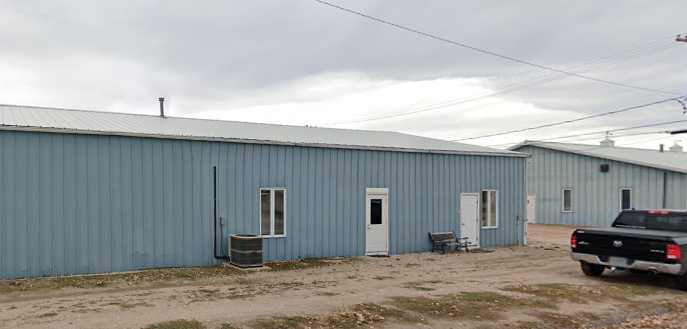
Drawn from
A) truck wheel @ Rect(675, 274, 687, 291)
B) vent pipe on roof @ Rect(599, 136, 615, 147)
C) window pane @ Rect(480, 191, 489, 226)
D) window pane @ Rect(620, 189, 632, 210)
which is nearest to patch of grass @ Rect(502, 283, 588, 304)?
truck wheel @ Rect(675, 274, 687, 291)

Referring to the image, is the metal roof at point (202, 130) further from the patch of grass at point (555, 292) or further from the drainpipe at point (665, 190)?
the drainpipe at point (665, 190)

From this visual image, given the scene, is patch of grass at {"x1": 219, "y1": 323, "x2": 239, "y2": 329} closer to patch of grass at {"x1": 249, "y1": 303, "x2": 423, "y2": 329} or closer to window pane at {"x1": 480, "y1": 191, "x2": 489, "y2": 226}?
patch of grass at {"x1": 249, "y1": 303, "x2": 423, "y2": 329}

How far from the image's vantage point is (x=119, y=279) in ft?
40.5

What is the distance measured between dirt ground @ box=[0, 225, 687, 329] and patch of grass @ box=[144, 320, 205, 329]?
14 mm

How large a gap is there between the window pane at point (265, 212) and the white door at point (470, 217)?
7.23 meters

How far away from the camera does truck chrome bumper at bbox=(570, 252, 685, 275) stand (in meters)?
12.0

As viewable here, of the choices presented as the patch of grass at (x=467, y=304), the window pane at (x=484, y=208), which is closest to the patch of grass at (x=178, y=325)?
the patch of grass at (x=467, y=304)

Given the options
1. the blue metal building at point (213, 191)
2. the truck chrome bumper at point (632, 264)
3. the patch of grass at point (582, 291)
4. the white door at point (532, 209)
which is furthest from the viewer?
the white door at point (532, 209)

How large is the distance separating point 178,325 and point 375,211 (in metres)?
10.3

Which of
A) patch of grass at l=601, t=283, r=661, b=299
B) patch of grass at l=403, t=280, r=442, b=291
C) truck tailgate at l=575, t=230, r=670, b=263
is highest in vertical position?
truck tailgate at l=575, t=230, r=670, b=263

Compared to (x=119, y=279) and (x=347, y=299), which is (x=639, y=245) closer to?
(x=347, y=299)

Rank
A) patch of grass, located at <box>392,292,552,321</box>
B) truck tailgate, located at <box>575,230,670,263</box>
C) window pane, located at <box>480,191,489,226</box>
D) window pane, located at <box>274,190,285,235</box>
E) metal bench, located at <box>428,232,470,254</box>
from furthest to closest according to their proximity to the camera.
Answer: window pane, located at <box>480,191,489,226</box> < metal bench, located at <box>428,232,470,254</box> < window pane, located at <box>274,190,285,235</box> < truck tailgate, located at <box>575,230,670,263</box> < patch of grass, located at <box>392,292,552,321</box>

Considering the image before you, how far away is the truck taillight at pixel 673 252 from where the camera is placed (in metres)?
11.9

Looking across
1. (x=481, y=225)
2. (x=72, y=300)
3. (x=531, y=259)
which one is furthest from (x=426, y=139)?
(x=72, y=300)
